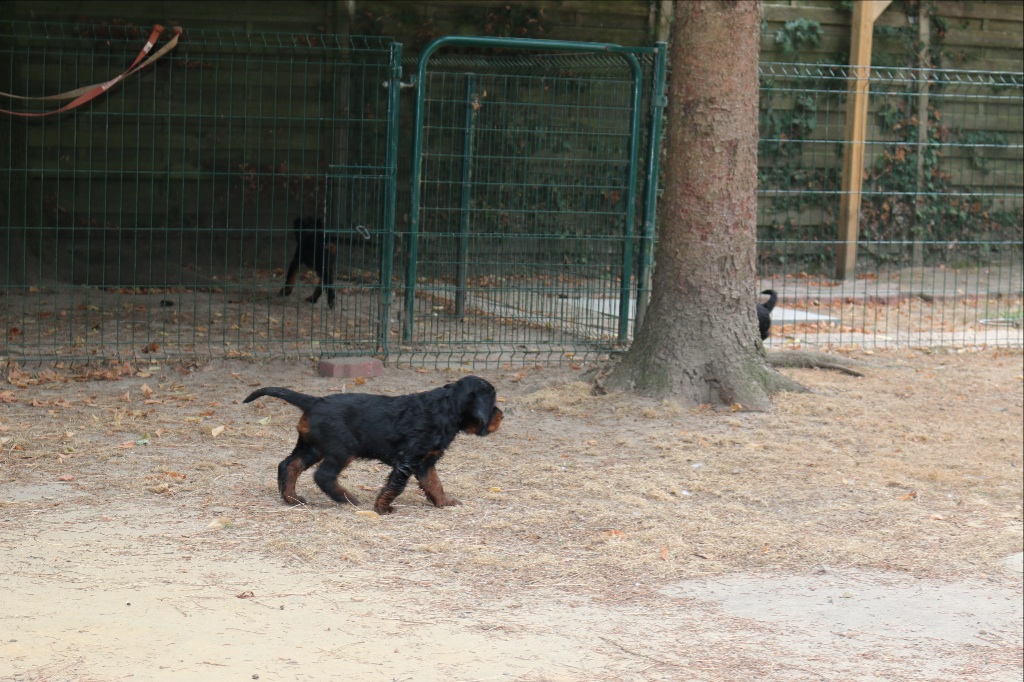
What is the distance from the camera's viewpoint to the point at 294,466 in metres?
5.38

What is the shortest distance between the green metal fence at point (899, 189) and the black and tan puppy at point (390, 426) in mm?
7950

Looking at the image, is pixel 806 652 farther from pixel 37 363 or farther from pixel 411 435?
pixel 37 363

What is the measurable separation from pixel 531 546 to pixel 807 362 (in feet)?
14.0

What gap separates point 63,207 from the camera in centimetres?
1241

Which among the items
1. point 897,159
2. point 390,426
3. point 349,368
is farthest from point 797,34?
point 390,426

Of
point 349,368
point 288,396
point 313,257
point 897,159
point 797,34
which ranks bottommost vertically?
point 349,368

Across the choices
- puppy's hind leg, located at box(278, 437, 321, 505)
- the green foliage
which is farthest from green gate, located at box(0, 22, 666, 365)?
puppy's hind leg, located at box(278, 437, 321, 505)

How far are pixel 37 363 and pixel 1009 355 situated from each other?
25.2 feet

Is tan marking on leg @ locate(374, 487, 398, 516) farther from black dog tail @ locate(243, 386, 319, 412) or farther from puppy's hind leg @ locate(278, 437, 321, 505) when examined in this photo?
black dog tail @ locate(243, 386, 319, 412)

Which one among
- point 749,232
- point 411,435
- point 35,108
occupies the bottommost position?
point 411,435

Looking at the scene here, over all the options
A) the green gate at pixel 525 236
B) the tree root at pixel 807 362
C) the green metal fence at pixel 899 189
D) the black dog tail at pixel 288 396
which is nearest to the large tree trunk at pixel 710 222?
the tree root at pixel 807 362

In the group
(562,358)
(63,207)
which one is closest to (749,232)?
(562,358)

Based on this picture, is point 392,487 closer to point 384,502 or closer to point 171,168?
point 384,502

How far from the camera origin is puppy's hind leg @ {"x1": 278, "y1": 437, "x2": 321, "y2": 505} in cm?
537
